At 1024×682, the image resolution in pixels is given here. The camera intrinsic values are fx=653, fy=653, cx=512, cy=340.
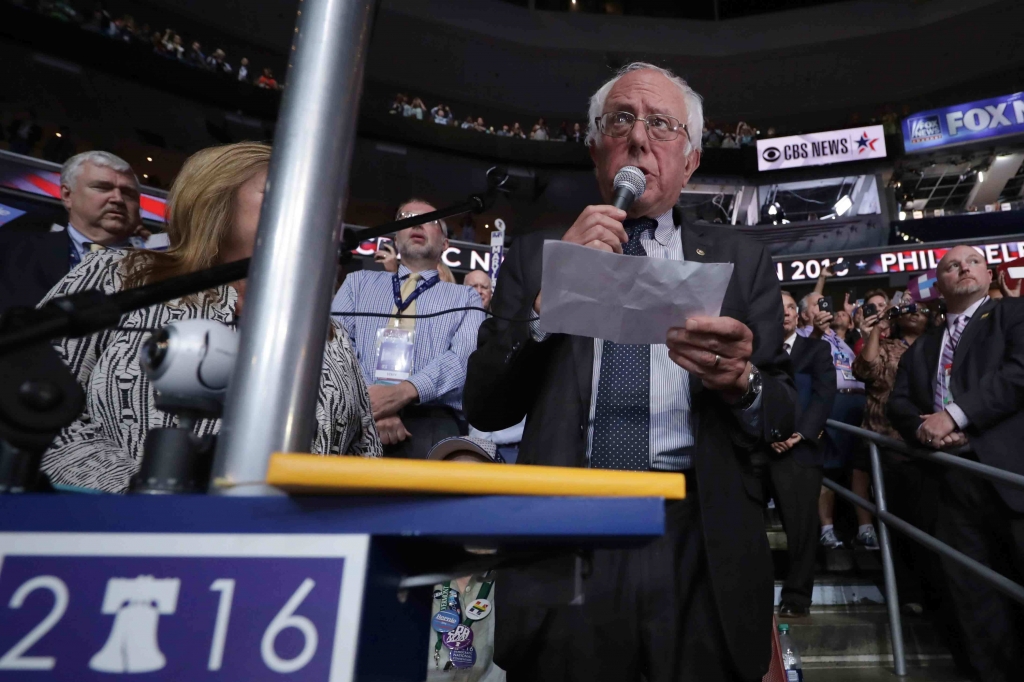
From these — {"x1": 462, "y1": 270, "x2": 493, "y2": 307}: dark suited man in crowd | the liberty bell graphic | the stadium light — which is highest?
the stadium light

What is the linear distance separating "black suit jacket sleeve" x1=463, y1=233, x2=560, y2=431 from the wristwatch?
1.15 ft

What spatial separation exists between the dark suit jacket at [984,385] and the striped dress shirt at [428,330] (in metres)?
1.98

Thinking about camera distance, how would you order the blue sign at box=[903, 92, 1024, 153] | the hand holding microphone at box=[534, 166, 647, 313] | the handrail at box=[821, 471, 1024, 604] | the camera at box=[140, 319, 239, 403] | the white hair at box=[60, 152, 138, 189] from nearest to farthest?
the camera at box=[140, 319, 239, 403] → the hand holding microphone at box=[534, 166, 647, 313] → the handrail at box=[821, 471, 1024, 604] → the white hair at box=[60, 152, 138, 189] → the blue sign at box=[903, 92, 1024, 153]

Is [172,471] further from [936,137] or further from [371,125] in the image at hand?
[936,137]

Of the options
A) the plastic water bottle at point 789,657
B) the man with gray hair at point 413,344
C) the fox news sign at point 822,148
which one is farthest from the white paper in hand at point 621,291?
the fox news sign at point 822,148

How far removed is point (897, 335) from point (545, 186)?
1133 cm

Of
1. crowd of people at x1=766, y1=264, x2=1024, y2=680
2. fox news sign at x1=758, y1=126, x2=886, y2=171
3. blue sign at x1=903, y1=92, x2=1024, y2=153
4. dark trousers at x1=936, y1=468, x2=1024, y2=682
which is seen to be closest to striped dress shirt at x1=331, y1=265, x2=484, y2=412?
crowd of people at x1=766, y1=264, x2=1024, y2=680

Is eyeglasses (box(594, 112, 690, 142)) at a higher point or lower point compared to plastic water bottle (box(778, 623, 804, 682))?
higher

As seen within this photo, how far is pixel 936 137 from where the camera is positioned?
512 inches

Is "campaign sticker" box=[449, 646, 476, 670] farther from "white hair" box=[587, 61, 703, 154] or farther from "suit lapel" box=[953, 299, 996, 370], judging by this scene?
"suit lapel" box=[953, 299, 996, 370]

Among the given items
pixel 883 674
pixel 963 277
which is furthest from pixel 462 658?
pixel 963 277

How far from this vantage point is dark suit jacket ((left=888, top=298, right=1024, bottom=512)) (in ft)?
8.39

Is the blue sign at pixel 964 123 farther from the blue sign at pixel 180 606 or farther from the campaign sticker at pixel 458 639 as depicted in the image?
the blue sign at pixel 180 606

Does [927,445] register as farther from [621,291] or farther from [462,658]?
[621,291]
